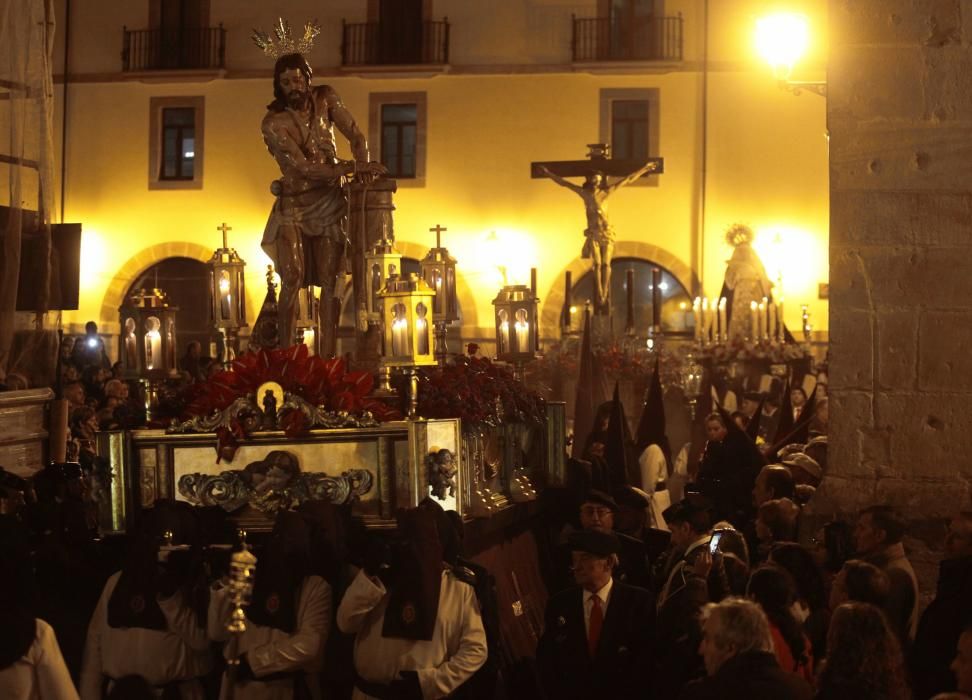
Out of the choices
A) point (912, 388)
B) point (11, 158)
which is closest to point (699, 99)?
point (11, 158)

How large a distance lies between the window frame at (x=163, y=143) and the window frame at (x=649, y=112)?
6901mm

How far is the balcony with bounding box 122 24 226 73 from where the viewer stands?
28766mm

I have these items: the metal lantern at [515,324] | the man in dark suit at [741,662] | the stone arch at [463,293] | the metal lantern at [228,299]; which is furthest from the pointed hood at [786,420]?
the stone arch at [463,293]

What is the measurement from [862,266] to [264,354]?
117 inches

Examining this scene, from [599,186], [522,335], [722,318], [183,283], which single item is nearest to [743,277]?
[599,186]

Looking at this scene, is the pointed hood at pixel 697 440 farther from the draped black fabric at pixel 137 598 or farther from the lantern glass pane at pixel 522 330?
the draped black fabric at pixel 137 598

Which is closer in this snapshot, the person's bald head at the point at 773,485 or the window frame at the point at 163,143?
the person's bald head at the point at 773,485

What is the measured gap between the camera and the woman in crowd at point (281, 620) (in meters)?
6.66

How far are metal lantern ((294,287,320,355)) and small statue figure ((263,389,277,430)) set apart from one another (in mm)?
1499

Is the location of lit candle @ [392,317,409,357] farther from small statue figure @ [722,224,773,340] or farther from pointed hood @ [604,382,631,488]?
small statue figure @ [722,224,773,340]

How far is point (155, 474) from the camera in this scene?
27.3ft

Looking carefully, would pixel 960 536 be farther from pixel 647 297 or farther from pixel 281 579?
pixel 647 297

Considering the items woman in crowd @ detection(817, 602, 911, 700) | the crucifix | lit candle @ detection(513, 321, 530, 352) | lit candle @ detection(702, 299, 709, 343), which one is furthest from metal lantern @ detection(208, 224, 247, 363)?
the crucifix

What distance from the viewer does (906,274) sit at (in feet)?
25.6
